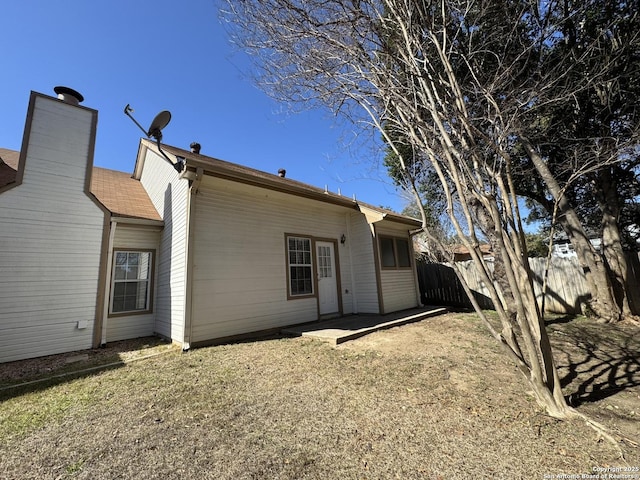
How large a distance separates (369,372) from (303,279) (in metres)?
3.87

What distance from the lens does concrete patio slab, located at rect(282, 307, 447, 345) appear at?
5590 millimetres

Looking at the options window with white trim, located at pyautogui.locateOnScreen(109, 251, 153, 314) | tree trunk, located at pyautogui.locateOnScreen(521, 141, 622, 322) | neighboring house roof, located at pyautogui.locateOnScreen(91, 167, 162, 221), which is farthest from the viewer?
neighboring house roof, located at pyautogui.locateOnScreen(91, 167, 162, 221)

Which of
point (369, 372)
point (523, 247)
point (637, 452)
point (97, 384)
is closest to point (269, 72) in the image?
point (523, 247)

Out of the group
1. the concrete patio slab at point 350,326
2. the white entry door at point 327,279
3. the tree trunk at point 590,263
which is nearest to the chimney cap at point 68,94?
the white entry door at point 327,279

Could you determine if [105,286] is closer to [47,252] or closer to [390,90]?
[47,252]

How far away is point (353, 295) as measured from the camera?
862cm

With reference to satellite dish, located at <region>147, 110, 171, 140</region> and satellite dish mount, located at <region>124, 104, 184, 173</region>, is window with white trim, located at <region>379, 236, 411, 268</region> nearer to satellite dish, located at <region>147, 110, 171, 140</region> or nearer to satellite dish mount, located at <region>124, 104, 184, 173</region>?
satellite dish mount, located at <region>124, 104, 184, 173</region>

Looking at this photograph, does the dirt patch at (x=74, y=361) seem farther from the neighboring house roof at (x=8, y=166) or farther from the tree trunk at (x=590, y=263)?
the tree trunk at (x=590, y=263)

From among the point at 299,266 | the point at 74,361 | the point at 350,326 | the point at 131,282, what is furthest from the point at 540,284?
the point at 74,361

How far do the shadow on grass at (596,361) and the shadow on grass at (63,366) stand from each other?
21.0ft

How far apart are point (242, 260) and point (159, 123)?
343cm

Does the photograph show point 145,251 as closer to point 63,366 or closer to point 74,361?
point 74,361

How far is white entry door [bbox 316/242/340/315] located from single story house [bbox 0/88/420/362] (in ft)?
0.11

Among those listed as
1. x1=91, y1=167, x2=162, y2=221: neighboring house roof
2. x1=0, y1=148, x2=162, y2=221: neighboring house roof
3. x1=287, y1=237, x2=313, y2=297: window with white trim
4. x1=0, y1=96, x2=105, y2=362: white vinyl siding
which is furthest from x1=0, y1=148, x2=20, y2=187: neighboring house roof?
x1=287, y1=237, x2=313, y2=297: window with white trim
